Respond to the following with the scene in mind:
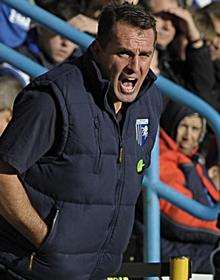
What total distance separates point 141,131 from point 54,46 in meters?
1.90

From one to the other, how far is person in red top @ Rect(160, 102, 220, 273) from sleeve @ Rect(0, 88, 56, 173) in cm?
190

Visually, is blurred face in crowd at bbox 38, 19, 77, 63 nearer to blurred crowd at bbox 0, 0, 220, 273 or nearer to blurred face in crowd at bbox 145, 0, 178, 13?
blurred crowd at bbox 0, 0, 220, 273

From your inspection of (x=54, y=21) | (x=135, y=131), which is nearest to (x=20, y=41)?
(x=54, y=21)

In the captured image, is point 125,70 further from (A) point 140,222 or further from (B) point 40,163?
(A) point 140,222

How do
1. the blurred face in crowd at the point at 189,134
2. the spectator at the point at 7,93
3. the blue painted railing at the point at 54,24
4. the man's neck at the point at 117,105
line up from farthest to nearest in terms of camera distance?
the blurred face in crowd at the point at 189,134 < the blue painted railing at the point at 54,24 < the spectator at the point at 7,93 < the man's neck at the point at 117,105

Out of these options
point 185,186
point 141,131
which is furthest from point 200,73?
point 141,131

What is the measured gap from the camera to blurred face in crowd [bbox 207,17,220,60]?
19.4 feet

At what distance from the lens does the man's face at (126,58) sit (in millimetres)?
2943

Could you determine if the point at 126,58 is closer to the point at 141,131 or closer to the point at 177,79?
the point at 141,131

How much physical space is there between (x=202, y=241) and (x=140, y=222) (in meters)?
0.42

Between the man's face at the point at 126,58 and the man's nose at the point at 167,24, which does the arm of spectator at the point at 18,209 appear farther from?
the man's nose at the point at 167,24

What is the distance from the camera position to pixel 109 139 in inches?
118

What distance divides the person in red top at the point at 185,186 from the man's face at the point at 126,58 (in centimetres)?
176

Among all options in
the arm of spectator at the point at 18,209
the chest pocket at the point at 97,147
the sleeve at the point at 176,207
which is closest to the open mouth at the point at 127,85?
the chest pocket at the point at 97,147
